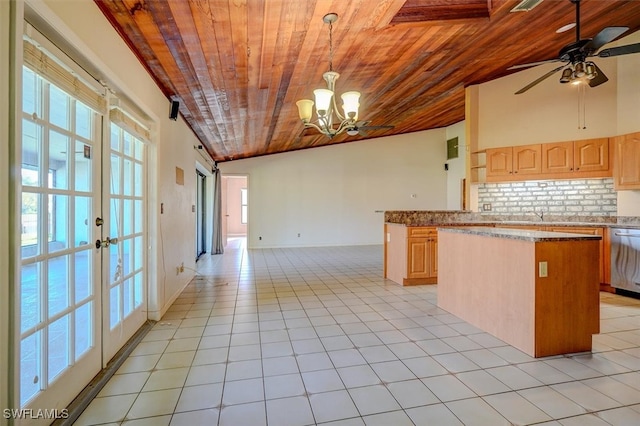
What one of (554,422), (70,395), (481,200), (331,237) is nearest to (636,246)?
(481,200)

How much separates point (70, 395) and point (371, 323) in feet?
7.24

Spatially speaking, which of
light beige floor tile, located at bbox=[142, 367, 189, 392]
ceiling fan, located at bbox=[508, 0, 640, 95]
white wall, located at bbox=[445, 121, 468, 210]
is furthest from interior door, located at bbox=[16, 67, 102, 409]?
white wall, located at bbox=[445, 121, 468, 210]

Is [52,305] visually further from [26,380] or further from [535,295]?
[535,295]

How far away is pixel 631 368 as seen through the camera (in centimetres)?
208

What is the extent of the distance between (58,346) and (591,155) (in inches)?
237

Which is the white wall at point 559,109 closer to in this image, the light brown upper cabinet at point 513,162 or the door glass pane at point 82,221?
the light brown upper cabinet at point 513,162

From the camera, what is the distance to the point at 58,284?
162 centimetres

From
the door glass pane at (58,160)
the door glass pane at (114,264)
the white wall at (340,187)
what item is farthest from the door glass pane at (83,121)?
the white wall at (340,187)

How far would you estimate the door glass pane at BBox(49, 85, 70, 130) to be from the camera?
1.55 metres

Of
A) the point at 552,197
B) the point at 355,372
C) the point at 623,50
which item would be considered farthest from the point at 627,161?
the point at 355,372

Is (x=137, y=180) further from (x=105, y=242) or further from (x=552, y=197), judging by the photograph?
(x=552, y=197)

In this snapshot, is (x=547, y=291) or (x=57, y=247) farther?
(x=547, y=291)

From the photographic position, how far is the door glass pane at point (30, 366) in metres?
1.37

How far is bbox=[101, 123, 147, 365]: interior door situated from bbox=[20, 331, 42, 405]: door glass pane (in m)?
0.61
